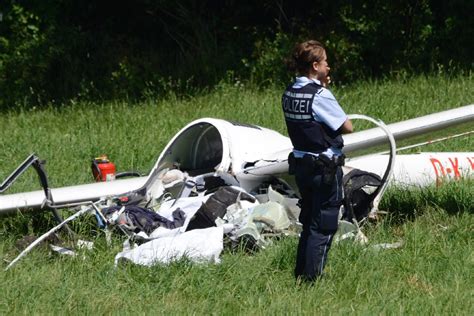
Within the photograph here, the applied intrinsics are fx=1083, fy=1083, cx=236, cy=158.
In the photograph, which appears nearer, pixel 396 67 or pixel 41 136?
pixel 41 136

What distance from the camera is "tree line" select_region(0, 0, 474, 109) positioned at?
679 inches

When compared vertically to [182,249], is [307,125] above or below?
above

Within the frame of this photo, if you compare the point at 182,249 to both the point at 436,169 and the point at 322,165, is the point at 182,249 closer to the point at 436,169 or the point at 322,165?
the point at 322,165

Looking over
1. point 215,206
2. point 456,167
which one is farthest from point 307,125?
point 456,167

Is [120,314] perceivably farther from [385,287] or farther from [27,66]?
[27,66]

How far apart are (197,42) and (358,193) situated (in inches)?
442

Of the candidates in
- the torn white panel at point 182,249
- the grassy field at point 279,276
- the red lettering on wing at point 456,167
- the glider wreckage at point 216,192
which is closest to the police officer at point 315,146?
the grassy field at point 279,276

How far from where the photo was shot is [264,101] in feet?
45.4

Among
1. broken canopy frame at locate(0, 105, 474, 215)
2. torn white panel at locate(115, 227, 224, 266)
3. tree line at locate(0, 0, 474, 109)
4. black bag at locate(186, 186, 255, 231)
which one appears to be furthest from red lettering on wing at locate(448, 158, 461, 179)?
tree line at locate(0, 0, 474, 109)

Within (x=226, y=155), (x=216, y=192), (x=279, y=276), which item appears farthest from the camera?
(x=226, y=155)

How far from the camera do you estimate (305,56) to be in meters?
6.48

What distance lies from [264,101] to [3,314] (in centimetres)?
799

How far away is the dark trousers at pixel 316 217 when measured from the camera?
21.2 ft

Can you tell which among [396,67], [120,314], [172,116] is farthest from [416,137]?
[396,67]
